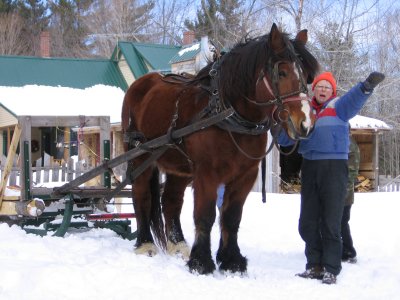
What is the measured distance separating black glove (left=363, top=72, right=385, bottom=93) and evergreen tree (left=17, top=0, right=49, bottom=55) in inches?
1680

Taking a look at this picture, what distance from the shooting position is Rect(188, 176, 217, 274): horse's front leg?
16.2 ft

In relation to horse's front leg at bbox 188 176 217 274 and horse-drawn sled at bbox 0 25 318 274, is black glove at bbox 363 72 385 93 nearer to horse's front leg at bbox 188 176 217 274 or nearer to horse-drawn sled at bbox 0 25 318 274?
horse-drawn sled at bbox 0 25 318 274

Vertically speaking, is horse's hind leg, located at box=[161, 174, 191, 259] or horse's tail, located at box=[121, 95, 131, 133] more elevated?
horse's tail, located at box=[121, 95, 131, 133]

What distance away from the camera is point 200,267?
4934mm

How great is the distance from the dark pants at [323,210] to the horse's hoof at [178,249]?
4.43 ft

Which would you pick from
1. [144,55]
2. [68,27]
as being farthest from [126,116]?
[68,27]

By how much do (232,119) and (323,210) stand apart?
1.24m

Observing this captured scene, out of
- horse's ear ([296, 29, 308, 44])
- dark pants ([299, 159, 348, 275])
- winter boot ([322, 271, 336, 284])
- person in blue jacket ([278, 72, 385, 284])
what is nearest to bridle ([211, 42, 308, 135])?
horse's ear ([296, 29, 308, 44])

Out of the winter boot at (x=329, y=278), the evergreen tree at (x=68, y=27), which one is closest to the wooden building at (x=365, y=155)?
the winter boot at (x=329, y=278)

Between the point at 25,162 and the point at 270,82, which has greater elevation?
the point at 270,82

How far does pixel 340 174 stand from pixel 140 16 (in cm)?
3960

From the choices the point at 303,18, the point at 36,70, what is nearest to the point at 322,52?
the point at 303,18

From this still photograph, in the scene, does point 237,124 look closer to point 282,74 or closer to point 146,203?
point 282,74

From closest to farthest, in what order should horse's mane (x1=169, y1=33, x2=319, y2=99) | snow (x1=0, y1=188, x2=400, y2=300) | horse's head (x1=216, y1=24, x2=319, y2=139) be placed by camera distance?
snow (x1=0, y1=188, x2=400, y2=300)
horse's head (x1=216, y1=24, x2=319, y2=139)
horse's mane (x1=169, y1=33, x2=319, y2=99)
